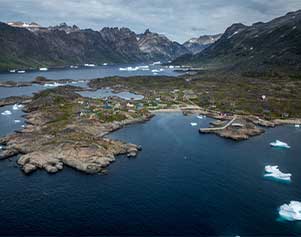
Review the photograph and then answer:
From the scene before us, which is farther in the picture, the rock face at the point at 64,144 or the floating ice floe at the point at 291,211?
the rock face at the point at 64,144

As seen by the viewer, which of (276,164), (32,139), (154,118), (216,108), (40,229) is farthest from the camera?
(216,108)

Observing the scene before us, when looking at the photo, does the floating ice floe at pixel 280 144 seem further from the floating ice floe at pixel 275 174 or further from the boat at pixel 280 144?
the floating ice floe at pixel 275 174

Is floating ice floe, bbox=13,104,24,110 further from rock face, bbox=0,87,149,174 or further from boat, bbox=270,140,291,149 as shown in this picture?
boat, bbox=270,140,291,149

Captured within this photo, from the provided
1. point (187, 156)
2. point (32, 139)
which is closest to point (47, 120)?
point (32, 139)

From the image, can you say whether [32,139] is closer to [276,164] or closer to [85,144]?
[85,144]

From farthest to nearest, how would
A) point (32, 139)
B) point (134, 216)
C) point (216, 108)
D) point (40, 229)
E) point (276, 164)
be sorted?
point (216, 108) → point (32, 139) → point (276, 164) → point (134, 216) → point (40, 229)

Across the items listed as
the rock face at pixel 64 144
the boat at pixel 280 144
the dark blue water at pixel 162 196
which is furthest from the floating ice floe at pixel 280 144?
the rock face at pixel 64 144

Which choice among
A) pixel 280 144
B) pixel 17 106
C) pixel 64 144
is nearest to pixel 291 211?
pixel 280 144
